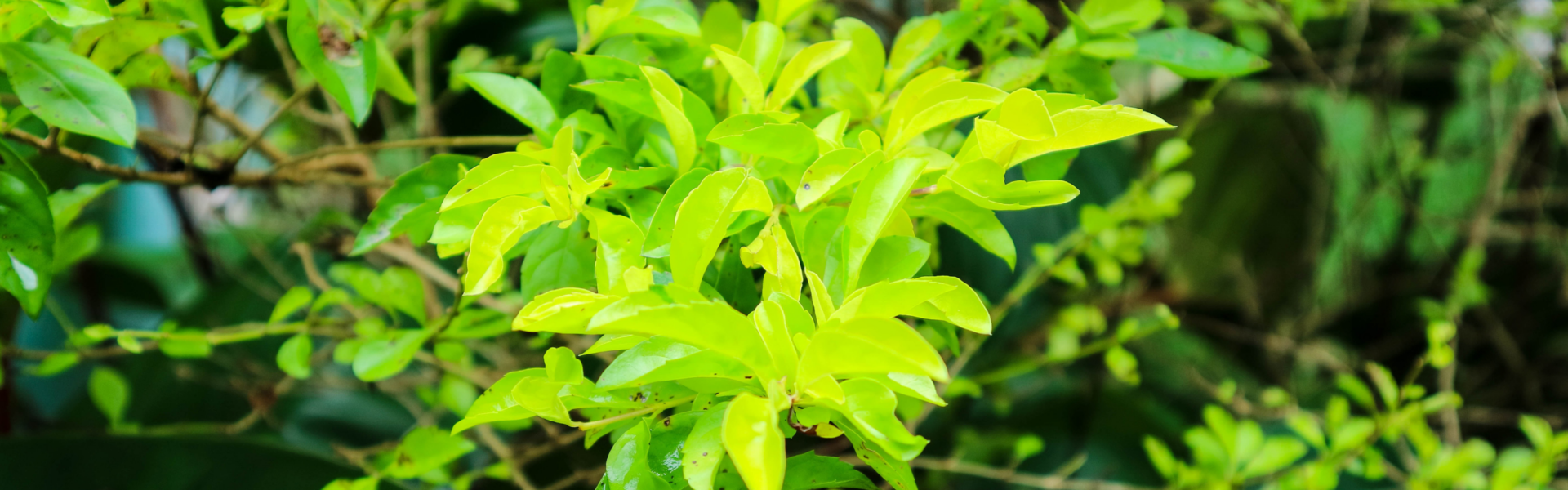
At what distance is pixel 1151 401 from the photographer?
1.05 metres

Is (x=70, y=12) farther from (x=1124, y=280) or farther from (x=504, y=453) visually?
(x=1124, y=280)

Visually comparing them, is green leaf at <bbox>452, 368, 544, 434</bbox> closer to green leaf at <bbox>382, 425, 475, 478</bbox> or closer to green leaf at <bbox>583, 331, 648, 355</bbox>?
green leaf at <bbox>583, 331, 648, 355</bbox>

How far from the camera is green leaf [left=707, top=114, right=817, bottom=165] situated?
288 millimetres

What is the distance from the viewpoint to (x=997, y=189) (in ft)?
0.96

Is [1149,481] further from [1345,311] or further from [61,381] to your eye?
[61,381]

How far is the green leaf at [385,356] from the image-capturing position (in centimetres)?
38

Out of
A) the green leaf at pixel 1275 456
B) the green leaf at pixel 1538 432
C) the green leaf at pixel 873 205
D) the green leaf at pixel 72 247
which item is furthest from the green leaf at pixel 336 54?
the green leaf at pixel 1538 432

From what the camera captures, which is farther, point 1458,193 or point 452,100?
point 1458,193

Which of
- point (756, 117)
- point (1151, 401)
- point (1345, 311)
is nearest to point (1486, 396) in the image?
point (1345, 311)

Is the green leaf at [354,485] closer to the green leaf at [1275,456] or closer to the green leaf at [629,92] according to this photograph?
the green leaf at [629,92]

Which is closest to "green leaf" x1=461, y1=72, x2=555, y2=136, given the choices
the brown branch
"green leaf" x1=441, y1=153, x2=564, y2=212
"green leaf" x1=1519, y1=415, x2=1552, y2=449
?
"green leaf" x1=441, y1=153, x2=564, y2=212

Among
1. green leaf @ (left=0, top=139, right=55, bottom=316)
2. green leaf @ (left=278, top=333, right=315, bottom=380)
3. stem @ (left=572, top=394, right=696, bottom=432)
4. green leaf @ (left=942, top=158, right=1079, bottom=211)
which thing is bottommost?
green leaf @ (left=278, top=333, right=315, bottom=380)

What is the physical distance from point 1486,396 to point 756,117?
4.63ft

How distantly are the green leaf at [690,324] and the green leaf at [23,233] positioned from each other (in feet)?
0.96
